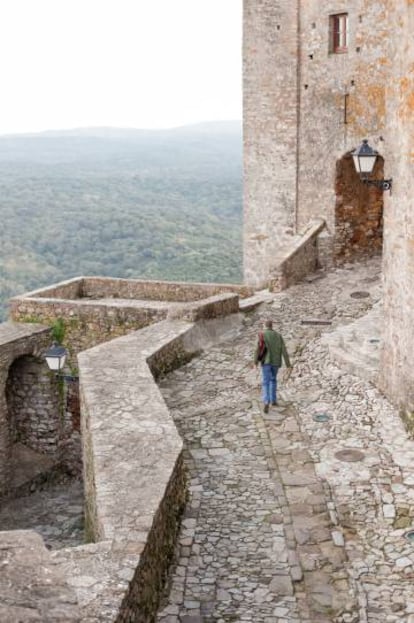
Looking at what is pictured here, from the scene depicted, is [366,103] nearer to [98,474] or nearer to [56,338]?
[56,338]

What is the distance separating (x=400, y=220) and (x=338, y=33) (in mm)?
9374

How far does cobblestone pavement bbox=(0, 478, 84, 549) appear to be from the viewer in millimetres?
13875

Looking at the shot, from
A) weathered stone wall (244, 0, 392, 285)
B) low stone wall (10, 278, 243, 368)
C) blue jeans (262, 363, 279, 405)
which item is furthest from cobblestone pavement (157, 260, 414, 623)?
weathered stone wall (244, 0, 392, 285)

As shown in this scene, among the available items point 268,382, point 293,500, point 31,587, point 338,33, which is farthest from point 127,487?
point 338,33

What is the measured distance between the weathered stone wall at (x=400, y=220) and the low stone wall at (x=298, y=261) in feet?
19.7

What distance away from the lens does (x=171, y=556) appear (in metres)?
6.58

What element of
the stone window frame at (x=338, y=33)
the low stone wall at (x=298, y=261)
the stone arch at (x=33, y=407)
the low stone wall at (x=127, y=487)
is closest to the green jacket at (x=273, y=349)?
the low stone wall at (x=127, y=487)

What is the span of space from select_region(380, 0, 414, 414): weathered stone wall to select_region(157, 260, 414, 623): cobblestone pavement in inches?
Answer: 22.6

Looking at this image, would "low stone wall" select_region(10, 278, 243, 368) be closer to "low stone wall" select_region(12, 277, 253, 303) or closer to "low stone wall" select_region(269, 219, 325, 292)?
"low stone wall" select_region(12, 277, 253, 303)

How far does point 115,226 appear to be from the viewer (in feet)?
230

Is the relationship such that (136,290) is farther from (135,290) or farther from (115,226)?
(115,226)

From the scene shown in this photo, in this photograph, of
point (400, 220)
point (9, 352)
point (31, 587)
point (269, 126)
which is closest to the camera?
point (31, 587)

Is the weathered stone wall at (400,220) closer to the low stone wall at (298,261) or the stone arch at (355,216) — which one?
the low stone wall at (298,261)

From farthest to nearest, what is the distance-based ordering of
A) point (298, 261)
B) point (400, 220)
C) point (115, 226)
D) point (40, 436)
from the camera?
point (115, 226)
point (298, 261)
point (40, 436)
point (400, 220)
